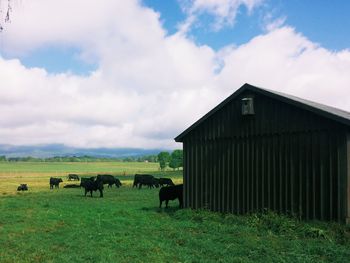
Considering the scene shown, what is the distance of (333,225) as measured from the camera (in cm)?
1359

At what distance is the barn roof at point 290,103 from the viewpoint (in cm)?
1409

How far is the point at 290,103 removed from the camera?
1559 cm

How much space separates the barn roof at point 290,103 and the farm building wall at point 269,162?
0.22 metres

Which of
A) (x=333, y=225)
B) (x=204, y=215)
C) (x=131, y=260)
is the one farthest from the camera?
(x=204, y=215)

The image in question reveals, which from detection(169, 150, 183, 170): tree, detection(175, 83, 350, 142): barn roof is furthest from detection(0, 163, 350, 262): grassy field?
detection(169, 150, 183, 170): tree

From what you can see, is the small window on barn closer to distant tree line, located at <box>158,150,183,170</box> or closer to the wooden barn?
the wooden barn

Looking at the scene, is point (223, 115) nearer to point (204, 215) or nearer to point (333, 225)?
point (204, 215)

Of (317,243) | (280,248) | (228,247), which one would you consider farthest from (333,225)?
(228,247)

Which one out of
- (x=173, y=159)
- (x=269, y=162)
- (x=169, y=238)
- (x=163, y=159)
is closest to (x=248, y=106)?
(x=269, y=162)

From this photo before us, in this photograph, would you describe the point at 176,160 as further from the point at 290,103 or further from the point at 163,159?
the point at 290,103

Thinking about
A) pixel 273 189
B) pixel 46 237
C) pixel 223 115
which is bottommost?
pixel 46 237

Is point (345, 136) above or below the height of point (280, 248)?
above

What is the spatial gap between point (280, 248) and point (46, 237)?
778cm

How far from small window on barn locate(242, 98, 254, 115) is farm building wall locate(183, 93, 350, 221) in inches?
7.6
